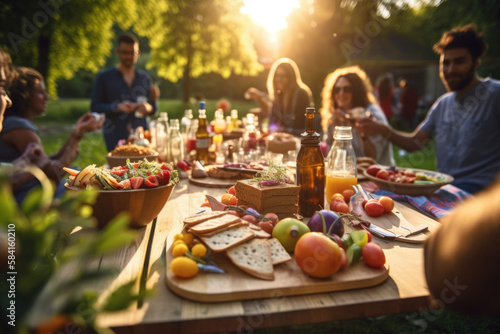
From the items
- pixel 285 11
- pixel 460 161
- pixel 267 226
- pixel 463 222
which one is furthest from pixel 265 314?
pixel 285 11

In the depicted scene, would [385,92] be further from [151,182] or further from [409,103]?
[151,182]

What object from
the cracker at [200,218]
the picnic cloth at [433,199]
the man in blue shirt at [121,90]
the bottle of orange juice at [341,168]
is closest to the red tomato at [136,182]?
the cracker at [200,218]

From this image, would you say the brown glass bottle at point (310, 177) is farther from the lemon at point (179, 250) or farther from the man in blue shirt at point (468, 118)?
the man in blue shirt at point (468, 118)

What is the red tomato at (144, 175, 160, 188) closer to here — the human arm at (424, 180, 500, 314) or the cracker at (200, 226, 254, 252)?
the cracker at (200, 226, 254, 252)

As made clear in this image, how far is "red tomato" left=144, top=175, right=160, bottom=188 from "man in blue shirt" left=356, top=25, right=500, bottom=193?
250cm

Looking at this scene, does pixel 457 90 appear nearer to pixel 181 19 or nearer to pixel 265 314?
pixel 265 314

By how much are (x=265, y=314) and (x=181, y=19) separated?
66.8 feet

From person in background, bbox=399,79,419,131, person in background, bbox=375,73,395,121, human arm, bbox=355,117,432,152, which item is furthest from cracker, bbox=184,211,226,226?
person in background, bbox=399,79,419,131

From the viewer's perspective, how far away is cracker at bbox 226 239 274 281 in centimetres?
121

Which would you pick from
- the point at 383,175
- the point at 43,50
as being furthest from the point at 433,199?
the point at 43,50

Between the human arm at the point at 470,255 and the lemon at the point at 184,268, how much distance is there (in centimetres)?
71

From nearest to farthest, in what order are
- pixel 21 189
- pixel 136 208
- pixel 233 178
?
1. pixel 136 208
2. pixel 233 178
3. pixel 21 189

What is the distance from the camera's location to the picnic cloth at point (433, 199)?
2.20 metres

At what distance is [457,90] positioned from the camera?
390 cm
